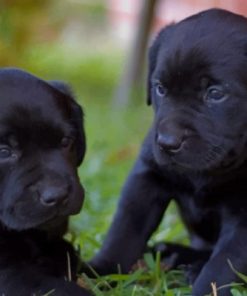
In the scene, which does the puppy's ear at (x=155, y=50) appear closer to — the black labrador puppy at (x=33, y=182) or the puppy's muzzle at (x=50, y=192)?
the black labrador puppy at (x=33, y=182)

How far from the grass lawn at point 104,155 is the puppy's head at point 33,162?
400mm

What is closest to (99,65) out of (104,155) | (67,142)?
(104,155)

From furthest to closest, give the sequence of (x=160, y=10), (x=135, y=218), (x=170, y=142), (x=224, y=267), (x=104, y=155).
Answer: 1. (x=160, y=10)
2. (x=104, y=155)
3. (x=135, y=218)
4. (x=224, y=267)
5. (x=170, y=142)

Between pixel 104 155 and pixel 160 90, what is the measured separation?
8.02 ft

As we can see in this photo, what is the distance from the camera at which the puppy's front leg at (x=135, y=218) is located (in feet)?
11.7

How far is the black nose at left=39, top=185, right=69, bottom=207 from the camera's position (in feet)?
9.57

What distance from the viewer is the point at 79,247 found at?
139 inches

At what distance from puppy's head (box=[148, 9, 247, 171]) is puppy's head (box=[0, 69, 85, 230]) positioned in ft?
1.06

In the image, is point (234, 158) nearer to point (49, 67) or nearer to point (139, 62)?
point (139, 62)

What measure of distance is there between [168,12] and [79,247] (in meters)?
8.30

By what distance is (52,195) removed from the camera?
2.92 metres

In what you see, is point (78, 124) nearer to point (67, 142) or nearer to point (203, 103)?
point (67, 142)

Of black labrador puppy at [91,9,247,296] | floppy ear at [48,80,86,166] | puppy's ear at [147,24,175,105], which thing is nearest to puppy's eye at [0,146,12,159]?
floppy ear at [48,80,86,166]

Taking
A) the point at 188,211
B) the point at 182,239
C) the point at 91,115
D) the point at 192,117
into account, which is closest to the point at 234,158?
the point at 192,117
